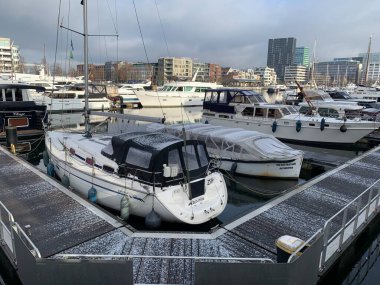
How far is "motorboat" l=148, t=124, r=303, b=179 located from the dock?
2.01 metres

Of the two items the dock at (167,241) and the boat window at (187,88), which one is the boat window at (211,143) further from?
the boat window at (187,88)

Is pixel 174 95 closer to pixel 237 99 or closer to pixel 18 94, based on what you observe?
pixel 237 99

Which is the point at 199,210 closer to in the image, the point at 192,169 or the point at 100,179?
the point at 192,169

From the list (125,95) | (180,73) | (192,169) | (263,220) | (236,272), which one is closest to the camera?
(236,272)

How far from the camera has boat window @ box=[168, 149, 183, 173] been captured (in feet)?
28.6

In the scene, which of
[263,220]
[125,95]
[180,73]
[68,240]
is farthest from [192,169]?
[180,73]

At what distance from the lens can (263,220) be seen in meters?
8.21

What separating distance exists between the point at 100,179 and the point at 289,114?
54.7ft

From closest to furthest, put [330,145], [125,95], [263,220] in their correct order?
[263,220]
[330,145]
[125,95]

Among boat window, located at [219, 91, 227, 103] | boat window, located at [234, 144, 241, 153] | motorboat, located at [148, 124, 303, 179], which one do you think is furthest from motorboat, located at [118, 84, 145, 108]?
boat window, located at [234, 144, 241, 153]

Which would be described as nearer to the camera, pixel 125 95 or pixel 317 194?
pixel 317 194

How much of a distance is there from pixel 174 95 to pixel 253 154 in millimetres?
35946

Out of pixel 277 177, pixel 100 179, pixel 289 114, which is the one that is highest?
pixel 289 114

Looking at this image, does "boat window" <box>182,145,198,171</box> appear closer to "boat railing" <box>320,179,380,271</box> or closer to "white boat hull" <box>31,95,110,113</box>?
"boat railing" <box>320,179,380,271</box>
